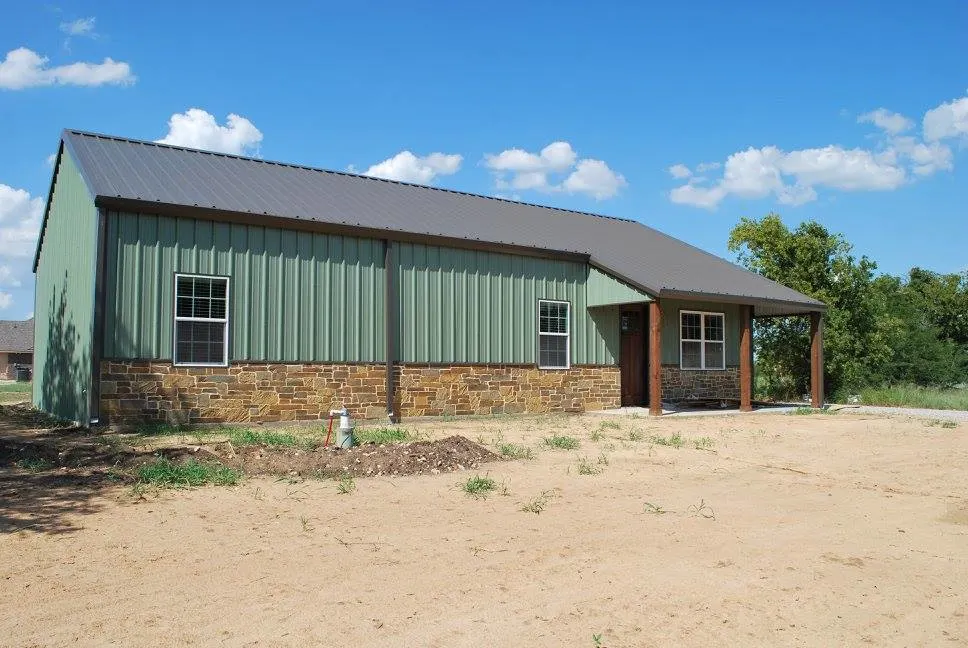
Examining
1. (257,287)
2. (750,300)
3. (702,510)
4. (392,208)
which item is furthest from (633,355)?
(702,510)

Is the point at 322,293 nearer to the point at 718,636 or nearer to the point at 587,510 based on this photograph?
the point at 587,510

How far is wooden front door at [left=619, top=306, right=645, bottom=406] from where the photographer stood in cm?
1898

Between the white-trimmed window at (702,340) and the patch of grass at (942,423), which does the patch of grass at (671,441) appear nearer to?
the patch of grass at (942,423)

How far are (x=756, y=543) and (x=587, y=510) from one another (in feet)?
5.12

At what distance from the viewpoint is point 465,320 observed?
52.3 feet

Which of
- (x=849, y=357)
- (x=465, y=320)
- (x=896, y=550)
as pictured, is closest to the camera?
(x=896, y=550)

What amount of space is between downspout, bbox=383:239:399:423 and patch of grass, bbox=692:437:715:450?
5.73m

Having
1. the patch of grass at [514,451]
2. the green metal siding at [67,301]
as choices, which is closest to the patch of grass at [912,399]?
the patch of grass at [514,451]

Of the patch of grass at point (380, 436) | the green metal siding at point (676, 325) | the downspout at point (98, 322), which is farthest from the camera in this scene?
the green metal siding at point (676, 325)

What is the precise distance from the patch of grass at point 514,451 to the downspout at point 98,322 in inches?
248

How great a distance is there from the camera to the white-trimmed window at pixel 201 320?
12711 mm

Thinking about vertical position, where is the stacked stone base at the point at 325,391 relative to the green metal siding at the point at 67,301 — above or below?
below

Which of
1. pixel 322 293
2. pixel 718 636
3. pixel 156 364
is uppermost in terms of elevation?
pixel 322 293

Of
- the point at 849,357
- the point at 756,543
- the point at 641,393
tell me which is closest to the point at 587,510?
the point at 756,543
